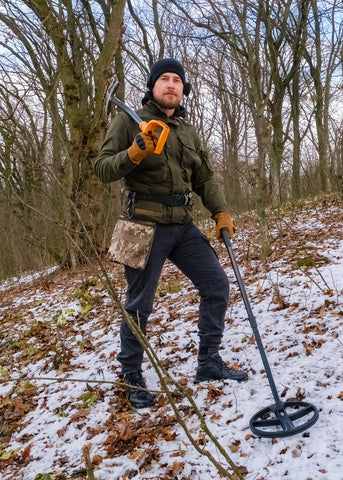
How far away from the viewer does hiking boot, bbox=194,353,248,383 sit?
2828 mm

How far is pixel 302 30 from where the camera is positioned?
9.28 meters

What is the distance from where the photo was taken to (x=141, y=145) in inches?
92.4

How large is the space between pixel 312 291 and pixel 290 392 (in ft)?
5.20

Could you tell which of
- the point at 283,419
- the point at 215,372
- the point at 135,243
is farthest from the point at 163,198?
the point at 283,419

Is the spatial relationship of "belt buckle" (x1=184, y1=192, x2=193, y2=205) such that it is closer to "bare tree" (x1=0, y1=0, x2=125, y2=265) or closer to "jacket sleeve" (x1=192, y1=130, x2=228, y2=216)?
"jacket sleeve" (x1=192, y1=130, x2=228, y2=216)

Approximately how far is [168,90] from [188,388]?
7.59ft

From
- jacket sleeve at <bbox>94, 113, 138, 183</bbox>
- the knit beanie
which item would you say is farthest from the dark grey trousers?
the knit beanie

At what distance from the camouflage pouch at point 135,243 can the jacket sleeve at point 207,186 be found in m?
0.65

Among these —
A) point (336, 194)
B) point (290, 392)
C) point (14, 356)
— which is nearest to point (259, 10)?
point (336, 194)

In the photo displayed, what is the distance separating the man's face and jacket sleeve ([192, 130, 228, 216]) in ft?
1.37

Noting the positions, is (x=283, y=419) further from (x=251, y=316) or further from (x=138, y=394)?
(x=138, y=394)

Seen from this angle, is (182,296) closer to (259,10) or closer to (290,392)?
(290,392)

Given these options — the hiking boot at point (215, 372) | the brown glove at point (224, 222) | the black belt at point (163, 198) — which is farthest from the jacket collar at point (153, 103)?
the hiking boot at point (215, 372)

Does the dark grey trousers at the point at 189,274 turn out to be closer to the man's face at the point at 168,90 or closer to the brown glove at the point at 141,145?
the brown glove at the point at 141,145
